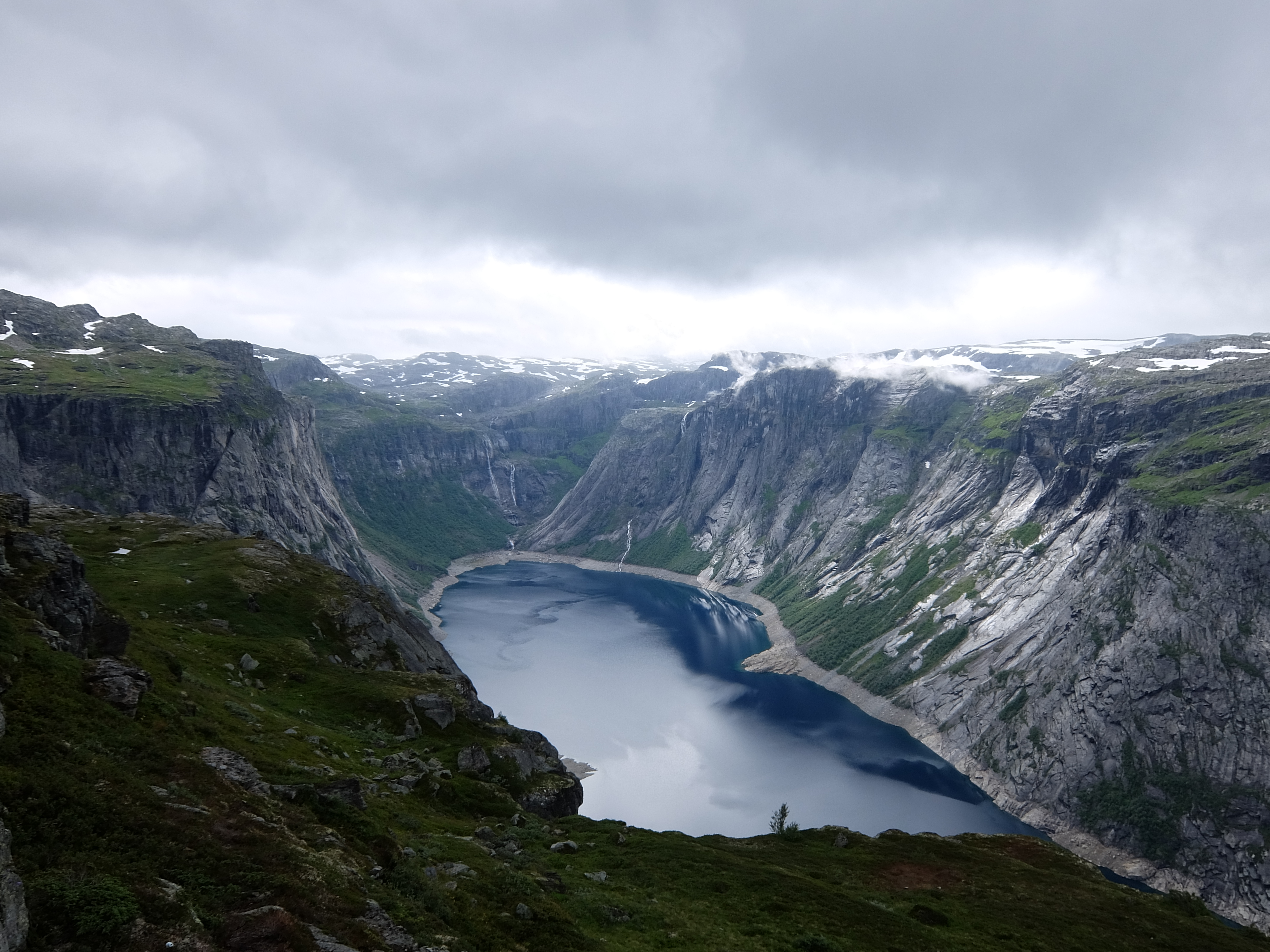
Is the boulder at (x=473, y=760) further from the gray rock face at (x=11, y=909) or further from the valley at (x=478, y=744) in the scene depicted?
the gray rock face at (x=11, y=909)

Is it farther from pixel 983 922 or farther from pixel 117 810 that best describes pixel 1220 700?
pixel 117 810

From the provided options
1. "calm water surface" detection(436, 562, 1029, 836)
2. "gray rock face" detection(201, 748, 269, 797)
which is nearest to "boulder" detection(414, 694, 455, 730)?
"gray rock face" detection(201, 748, 269, 797)

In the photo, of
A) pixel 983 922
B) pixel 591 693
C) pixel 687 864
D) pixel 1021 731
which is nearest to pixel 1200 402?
pixel 1021 731

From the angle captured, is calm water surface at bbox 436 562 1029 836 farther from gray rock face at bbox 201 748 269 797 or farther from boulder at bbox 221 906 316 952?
boulder at bbox 221 906 316 952

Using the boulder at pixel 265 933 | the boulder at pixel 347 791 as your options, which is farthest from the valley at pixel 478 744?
the boulder at pixel 347 791

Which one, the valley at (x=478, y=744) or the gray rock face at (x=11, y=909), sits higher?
the gray rock face at (x=11, y=909)

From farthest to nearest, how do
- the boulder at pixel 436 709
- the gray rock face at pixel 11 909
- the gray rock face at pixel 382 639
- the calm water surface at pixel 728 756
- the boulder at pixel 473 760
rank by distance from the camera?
the calm water surface at pixel 728 756 → the gray rock face at pixel 382 639 → the boulder at pixel 436 709 → the boulder at pixel 473 760 → the gray rock face at pixel 11 909

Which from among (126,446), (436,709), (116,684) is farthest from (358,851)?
(126,446)

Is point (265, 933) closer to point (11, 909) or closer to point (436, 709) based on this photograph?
point (11, 909)
